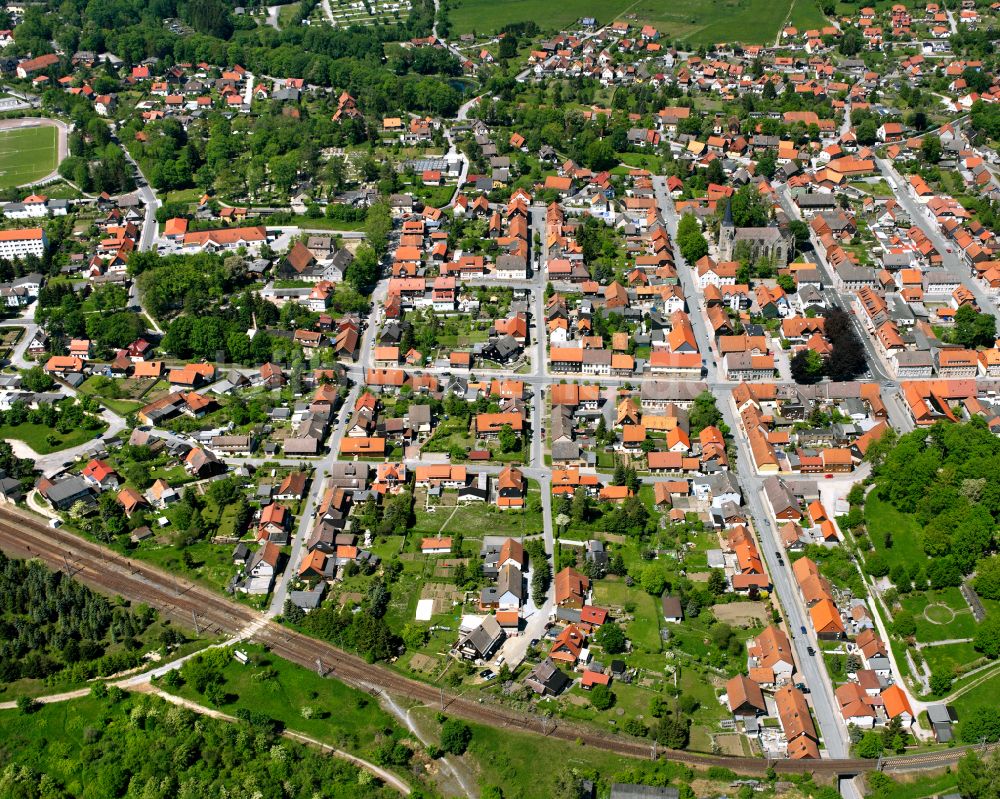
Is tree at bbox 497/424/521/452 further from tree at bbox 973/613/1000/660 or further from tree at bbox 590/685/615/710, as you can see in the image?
tree at bbox 973/613/1000/660

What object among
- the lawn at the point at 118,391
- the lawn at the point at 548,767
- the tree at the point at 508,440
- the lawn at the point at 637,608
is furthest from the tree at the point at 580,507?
the lawn at the point at 118,391

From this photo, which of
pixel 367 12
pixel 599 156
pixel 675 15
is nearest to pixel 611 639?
pixel 599 156

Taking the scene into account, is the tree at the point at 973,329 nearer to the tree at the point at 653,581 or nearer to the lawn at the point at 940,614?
the lawn at the point at 940,614

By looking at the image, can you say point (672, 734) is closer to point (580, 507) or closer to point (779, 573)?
point (779, 573)

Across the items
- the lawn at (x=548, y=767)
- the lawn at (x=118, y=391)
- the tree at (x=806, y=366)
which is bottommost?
the lawn at (x=118, y=391)

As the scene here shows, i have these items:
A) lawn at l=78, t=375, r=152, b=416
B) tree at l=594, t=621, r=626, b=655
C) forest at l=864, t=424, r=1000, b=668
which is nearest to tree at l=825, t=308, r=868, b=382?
forest at l=864, t=424, r=1000, b=668
